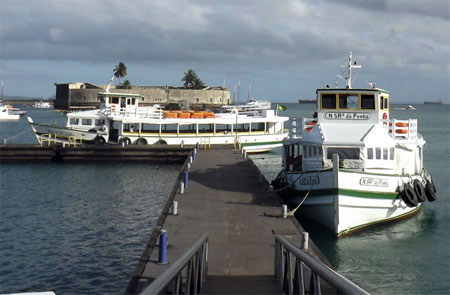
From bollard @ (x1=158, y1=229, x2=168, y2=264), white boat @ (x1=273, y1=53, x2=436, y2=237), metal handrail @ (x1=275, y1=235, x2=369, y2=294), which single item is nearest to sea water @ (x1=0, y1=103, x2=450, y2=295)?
white boat @ (x1=273, y1=53, x2=436, y2=237)

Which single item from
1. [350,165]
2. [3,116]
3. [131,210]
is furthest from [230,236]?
[3,116]

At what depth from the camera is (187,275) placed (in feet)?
26.6

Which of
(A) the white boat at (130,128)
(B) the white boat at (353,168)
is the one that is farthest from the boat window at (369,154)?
(A) the white boat at (130,128)

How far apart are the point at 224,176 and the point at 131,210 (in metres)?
5.49

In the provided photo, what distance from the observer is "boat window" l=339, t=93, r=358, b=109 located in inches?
959

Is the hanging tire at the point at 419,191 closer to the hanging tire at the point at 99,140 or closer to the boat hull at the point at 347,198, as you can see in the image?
the boat hull at the point at 347,198

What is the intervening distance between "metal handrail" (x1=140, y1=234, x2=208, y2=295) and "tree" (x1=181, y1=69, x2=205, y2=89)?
16079 centimetres

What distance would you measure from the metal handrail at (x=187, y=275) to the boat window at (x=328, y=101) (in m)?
15.3

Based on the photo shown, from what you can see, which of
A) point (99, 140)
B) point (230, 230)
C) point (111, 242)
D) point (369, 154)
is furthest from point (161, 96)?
point (230, 230)

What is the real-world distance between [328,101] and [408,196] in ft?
19.2

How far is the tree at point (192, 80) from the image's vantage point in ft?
557

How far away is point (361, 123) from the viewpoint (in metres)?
24.0

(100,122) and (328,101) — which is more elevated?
(328,101)

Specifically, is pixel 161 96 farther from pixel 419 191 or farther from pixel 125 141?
pixel 419 191
